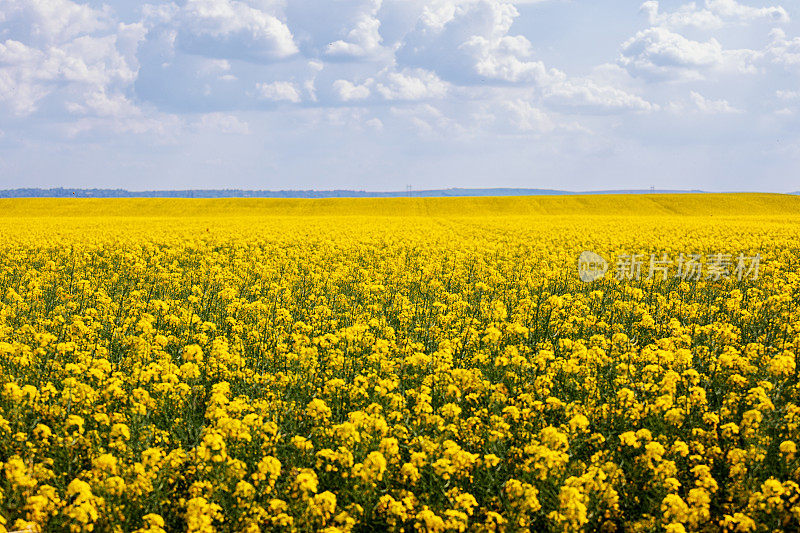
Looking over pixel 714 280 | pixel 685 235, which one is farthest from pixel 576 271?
pixel 685 235

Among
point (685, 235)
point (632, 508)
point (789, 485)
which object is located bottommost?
point (632, 508)

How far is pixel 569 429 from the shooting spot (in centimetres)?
535

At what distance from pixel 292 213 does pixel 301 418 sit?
185ft

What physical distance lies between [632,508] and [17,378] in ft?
22.3

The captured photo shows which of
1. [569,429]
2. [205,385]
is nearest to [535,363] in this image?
[569,429]

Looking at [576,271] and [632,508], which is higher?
[576,271]

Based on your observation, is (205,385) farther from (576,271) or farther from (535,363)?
(576,271)

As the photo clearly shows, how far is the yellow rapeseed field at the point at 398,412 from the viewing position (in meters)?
4.38

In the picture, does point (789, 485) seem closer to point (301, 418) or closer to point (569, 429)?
point (569, 429)

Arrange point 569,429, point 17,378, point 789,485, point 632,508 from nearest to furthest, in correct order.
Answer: point 789,485 → point 632,508 → point 569,429 → point 17,378

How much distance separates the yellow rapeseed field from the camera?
4.38 m

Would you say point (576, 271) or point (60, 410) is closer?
point (60, 410)

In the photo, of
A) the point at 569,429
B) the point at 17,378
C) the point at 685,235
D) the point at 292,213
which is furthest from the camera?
the point at 292,213

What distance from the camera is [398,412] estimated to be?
5.62m
